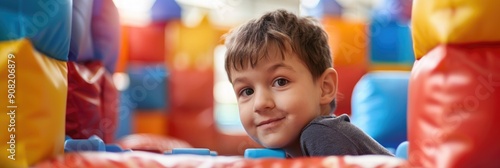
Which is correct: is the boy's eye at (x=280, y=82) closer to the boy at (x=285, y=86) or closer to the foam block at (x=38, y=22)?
the boy at (x=285, y=86)

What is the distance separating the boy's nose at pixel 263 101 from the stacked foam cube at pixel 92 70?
417 millimetres

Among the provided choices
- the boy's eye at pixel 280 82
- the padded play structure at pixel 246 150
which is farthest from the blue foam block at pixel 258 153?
the boy's eye at pixel 280 82

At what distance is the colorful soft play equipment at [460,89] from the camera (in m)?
0.72

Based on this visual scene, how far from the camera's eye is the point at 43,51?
2.77 feet

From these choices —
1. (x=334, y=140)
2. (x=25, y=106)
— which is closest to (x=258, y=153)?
(x=334, y=140)

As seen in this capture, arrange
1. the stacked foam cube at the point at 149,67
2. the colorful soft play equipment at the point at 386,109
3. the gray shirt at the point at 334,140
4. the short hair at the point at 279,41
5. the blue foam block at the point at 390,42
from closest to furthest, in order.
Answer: the gray shirt at the point at 334,140
the short hair at the point at 279,41
the colorful soft play equipment at the point at 386,109
the blue foam block at the point at 390,42
the stacked foam cube at the point at 149,67

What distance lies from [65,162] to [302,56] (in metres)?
0.47

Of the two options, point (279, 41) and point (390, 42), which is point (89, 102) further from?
point (390, 42)

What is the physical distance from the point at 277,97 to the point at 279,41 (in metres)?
0.10

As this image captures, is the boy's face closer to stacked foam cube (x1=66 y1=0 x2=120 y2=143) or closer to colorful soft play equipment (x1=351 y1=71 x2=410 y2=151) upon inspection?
stacked foam cube (x1=66 y1=0 x2=120 y2=143)

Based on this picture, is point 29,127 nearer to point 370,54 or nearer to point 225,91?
point 370,54

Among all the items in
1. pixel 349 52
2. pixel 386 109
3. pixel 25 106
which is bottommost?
pixel 386 109

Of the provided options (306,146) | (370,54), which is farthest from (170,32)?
(306,146)

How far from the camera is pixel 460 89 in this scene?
725 millimetres
